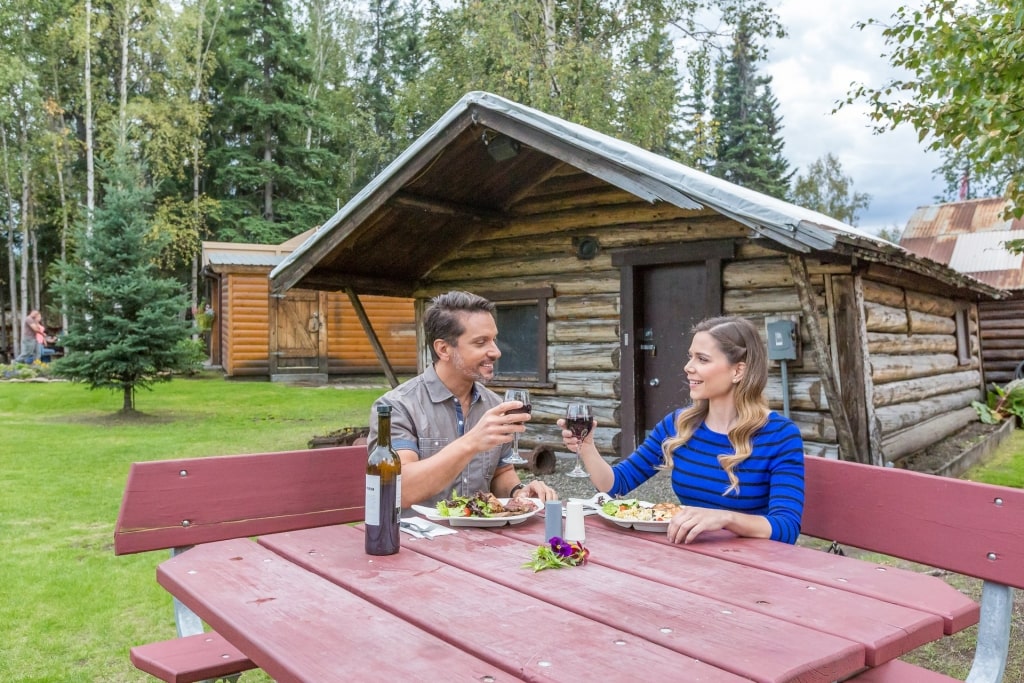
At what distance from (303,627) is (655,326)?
24.2 feet

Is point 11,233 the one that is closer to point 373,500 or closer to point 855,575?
point 373,500

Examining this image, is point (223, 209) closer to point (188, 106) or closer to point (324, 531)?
point (188, 106)

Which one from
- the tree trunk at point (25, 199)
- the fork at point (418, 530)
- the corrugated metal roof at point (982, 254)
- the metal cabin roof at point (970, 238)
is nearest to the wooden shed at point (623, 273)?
the fork at point (418, 530)

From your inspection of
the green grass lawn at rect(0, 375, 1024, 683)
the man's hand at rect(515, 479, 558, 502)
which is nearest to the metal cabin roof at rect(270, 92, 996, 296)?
the green grass lawn at rect(0, 375, 1024, 683)

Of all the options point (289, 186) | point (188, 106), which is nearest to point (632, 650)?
point (188, 106)

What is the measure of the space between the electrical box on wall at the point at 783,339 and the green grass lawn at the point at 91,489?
5.36 meters

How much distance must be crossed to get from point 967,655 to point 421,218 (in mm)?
6712

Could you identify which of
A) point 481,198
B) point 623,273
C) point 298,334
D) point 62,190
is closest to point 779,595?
point 623,273

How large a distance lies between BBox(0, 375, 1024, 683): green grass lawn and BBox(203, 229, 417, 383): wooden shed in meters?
2.04

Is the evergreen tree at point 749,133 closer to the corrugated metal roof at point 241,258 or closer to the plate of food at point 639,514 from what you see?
the corrugated metal roof at point 241,258

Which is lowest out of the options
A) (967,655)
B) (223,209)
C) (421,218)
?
(967,655)

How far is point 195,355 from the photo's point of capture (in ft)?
48.4

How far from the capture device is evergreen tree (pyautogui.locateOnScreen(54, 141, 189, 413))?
13.6 metres

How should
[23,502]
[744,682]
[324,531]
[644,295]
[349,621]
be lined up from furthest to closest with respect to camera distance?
[644,295], [23,502], [324,531], [349,621], [744,682]
